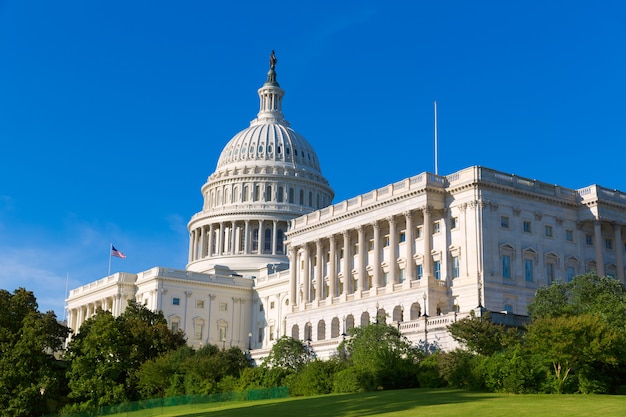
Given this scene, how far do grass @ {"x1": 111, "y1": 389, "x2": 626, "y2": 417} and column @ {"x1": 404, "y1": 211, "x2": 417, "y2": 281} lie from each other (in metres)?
33.5

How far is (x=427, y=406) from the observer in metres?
Result: 52.9

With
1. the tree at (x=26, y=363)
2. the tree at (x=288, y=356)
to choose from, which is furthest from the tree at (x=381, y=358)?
the tree at (x=26, y=363)

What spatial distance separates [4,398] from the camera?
7988cm

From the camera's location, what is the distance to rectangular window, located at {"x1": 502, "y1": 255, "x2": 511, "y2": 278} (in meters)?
94.1

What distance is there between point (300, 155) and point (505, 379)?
115931 mm

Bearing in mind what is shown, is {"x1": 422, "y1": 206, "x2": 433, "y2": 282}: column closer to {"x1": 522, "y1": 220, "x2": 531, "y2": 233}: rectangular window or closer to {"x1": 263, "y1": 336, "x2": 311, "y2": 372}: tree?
{"x1": 522, "y1": 220, "x2": 531, "y2": 233}: rectangular window

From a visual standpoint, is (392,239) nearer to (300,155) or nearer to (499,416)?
(499,416)

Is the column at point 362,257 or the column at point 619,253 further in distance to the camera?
the column at point 362,257

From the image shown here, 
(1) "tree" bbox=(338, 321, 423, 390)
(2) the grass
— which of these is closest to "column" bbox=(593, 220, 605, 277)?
(1) "tree" bbox=(338, 321, 423, 390)

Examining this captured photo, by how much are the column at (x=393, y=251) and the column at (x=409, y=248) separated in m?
1.31

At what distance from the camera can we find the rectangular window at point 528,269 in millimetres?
95562

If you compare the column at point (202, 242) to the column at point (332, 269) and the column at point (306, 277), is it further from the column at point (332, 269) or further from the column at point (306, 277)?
the column at point (332, 269)

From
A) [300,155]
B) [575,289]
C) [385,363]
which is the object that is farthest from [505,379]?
[300,155]

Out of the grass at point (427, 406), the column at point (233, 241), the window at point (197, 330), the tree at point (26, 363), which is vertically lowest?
the grass at point (427, 406)
